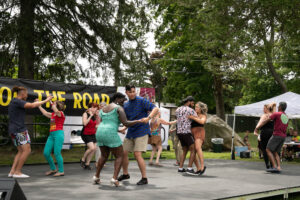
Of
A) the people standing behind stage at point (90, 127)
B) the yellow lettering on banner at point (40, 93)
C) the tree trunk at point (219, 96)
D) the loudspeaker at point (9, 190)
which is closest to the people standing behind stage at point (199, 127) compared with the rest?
the people standing behind stage at point (90, 127)

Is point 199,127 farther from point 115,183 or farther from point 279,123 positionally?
point 115,183

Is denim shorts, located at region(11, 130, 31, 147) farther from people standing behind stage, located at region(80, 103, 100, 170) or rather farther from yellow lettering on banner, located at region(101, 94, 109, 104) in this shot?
yellow lettering on banner, located at region(101, 94, 109, 104)

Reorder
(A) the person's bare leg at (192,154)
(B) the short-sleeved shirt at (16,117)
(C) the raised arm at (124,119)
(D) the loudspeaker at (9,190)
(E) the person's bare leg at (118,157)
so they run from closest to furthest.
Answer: (D) the loudspeaker at (9,190), (C) the raised arm at (124,119), (E) the person's bare leg at (118,157), (B) the short-sleeved shirt at (16,117), (A) the person's bare leg at (192,154)

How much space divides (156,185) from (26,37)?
26.4 feet

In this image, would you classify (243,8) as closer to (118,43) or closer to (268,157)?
(118,43)

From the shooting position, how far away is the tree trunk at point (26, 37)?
12.9 metres

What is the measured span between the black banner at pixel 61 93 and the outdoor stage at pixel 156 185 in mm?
1989

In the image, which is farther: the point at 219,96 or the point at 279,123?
the point at 219,96

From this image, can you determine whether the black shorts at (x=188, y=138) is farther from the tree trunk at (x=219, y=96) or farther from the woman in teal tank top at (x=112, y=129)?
the tree trunk at (x=219, y=96)

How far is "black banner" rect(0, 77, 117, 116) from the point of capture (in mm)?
9945

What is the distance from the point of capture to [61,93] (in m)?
11.1

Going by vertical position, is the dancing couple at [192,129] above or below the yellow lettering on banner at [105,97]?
below

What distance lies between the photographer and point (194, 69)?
100 ft

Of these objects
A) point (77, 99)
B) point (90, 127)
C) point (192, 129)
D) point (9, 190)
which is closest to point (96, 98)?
point (77, 99)
